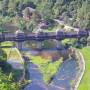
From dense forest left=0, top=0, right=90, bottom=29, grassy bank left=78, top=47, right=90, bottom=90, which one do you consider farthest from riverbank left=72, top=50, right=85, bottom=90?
dense forest left=0, top=0, right=90, bottom=29

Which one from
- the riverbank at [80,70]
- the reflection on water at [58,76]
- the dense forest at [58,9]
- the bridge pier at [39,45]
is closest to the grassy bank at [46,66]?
the reflection on water at [58,76]

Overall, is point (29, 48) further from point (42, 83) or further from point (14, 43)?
point (42, 83)

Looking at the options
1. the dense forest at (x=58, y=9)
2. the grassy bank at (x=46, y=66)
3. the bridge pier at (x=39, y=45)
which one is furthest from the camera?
the dense forest at (x=58, y=9)

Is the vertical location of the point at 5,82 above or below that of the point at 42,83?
→ above

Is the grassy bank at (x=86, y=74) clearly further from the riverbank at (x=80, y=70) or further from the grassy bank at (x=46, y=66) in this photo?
the grassy bank at (x=46, y=66)

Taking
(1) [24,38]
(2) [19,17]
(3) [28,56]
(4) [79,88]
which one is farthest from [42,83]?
(2) [19,17]

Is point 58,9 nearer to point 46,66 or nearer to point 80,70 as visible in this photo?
point 46,66
